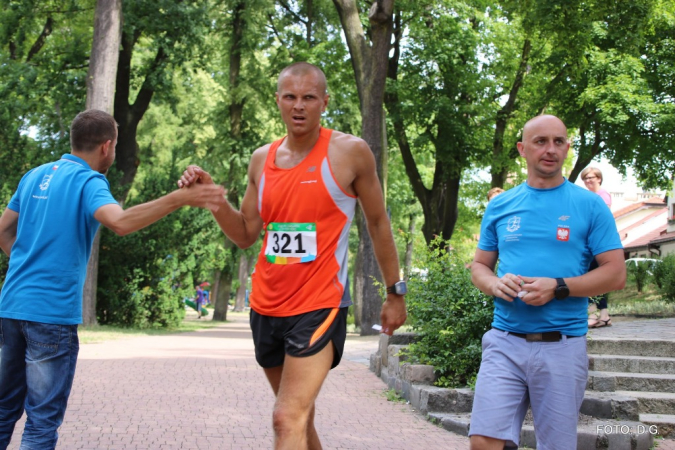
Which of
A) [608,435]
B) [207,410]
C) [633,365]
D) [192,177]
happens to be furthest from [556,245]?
[207,410]

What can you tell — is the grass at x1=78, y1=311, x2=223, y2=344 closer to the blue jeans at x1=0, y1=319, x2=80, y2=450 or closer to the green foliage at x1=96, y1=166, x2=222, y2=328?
the green foliage at x1=96, y1=166, x2=222, y2=328

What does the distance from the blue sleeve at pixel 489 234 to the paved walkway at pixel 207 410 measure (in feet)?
9.49

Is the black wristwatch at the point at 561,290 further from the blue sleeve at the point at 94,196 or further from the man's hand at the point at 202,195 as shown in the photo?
the blue sleeve at the point at 94,196

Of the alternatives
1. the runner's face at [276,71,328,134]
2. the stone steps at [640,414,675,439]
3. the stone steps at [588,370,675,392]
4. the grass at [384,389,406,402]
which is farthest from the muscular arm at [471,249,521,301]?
the grass at [384,389,406,402]

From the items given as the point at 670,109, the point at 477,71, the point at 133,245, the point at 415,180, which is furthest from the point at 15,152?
the point at 670,109

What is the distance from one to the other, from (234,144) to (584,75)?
1329cm

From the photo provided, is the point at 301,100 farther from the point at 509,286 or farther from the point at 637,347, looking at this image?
the point at 637,347

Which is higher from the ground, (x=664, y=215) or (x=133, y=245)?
(x=664, y=215)

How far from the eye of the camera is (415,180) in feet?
90.4

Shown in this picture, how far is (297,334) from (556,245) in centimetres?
132

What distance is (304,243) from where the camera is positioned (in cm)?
404

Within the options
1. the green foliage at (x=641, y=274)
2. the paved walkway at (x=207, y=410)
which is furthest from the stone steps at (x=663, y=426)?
the green foliage at (x=641, y=274)

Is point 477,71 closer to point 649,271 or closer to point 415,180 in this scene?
point 415,180

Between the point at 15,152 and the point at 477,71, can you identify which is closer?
the point at 15,152
